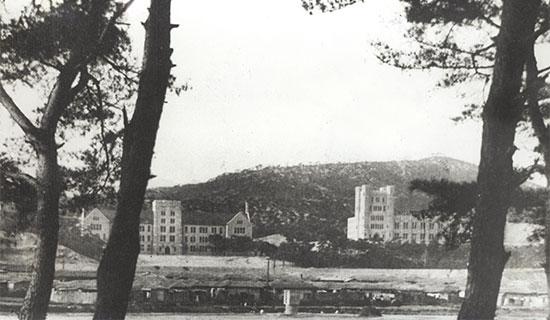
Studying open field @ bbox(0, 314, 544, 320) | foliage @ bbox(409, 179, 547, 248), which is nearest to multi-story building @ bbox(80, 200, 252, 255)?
open field @ bbox(0, 314, 544, 320)

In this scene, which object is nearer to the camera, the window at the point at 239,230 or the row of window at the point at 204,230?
the row of window at the point at 204,230

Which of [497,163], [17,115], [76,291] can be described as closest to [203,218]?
[76,291]

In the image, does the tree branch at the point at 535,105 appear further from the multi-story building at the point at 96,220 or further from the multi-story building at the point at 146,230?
the multi-story building at the point at 96,220

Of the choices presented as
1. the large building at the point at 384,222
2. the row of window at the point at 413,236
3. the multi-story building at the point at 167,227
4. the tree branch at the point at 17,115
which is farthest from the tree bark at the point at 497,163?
the tree branch at the point at 17,115

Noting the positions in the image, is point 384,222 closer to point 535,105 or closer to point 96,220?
point 535,105

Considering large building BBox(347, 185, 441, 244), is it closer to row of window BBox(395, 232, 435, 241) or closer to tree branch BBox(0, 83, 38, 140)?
row of window BBox(395, 232, 435, 241)

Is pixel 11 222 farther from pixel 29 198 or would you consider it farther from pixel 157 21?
pixel 157 21
